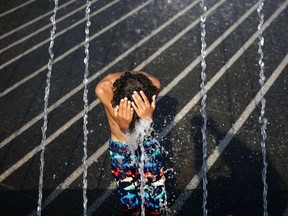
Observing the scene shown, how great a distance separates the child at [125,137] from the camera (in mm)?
3492

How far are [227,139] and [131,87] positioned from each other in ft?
8.79

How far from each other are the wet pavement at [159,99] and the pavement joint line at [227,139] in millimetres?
16

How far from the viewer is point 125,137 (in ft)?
12.8

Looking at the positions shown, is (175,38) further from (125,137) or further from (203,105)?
(125,137)

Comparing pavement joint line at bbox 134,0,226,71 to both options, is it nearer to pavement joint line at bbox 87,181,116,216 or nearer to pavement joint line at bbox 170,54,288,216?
pavement joint line at bbox 170,54,288,216

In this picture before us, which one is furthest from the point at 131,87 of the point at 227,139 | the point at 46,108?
the point at 46,108

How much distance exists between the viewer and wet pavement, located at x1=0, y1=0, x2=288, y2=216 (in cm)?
489

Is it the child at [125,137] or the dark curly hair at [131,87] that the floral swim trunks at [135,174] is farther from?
the dark curly hair at [131,87]

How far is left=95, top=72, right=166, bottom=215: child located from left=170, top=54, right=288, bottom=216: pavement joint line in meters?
0.50

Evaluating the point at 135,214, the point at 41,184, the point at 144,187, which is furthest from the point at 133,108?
the point at 41,184

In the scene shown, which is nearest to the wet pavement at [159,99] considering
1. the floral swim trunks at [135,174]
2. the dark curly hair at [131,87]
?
the floral swim trunks at [135,174]

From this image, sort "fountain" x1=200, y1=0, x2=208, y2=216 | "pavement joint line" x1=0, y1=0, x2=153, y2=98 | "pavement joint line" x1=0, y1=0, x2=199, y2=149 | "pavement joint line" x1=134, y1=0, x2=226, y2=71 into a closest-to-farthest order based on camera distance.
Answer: "fountain" x1=200, y1=0, x2=208, y2=216
"pavement joint line" x1=0, y1=0, x2=199, y2=149
"pavement joint line" x1=0, y1=0, x2=153, y2=98
"pavement joint line" x1=134, y1=0, x2=226, y2=71

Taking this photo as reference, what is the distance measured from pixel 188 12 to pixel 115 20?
190 centimetres

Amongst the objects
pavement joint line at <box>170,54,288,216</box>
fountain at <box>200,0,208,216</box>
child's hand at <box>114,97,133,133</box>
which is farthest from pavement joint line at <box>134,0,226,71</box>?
child's hand at <box>114,97,133,133</box>
